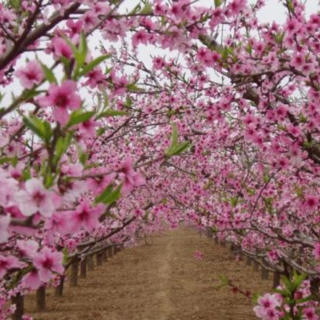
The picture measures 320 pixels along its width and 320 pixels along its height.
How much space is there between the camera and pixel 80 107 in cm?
206

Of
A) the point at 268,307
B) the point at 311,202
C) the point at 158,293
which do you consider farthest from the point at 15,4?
the point at 158,293

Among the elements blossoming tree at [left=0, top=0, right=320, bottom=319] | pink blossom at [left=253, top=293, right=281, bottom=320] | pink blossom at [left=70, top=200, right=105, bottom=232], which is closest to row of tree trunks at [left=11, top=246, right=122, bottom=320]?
blossoming tree at [left=0, top=0, right=320, bottom=319]

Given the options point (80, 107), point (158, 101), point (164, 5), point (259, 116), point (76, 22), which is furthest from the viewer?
point (158, 101)

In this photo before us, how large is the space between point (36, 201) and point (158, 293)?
16253 mm

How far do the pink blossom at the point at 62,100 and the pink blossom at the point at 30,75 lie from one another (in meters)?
0.31

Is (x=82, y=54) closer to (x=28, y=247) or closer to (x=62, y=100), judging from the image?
(x=62, y=100)

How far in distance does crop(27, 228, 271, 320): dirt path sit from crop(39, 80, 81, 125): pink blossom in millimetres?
12561

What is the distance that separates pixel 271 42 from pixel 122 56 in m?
5.56

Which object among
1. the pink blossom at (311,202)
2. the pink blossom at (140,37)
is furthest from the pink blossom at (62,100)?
the pink blossom at (311,202)

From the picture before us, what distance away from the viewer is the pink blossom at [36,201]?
1794 millimetres

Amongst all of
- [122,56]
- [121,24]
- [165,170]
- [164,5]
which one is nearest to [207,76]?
[164,5]

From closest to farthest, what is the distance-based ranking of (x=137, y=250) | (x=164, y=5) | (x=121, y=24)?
(x=121, y=24)
(x=164, y=5)
(x=137, y=250)

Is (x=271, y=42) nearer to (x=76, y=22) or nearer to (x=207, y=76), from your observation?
(x=207, y=76)

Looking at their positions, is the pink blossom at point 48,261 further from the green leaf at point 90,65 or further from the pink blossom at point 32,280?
the green leaf at point 90,65
